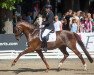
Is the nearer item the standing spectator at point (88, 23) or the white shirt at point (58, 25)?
the white shirt at point (58, 25)

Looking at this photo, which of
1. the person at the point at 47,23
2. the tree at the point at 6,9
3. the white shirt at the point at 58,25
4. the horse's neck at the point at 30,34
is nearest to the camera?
the person at the point at 47,23

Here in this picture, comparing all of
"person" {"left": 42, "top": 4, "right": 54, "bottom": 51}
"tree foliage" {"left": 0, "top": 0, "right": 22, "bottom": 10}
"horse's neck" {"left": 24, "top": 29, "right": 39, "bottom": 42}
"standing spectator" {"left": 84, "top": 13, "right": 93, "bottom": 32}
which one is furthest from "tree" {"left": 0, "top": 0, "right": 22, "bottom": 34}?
"person" {"left": 42, "top": 4, "right": 54, "bottom": 51}

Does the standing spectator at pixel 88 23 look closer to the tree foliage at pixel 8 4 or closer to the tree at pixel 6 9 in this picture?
the tree at pixel 6 9

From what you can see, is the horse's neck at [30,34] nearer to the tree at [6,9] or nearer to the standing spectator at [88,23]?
the tree at [6,9]

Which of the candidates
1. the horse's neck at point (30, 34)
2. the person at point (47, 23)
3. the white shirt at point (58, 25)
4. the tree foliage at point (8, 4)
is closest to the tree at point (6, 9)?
the tree foliage at point (8, 4)

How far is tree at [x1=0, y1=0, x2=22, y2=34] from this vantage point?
25.1 m

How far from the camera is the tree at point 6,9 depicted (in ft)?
82.5

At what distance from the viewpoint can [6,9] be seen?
26047 millimetres

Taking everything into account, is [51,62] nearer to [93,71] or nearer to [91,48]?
[91,48]

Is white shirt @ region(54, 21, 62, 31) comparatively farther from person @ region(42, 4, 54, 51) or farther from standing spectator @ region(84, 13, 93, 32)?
person @ region(42, 4, 54, 51)

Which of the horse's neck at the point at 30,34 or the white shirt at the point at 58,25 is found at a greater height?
the horse's neck at the point at 30,34

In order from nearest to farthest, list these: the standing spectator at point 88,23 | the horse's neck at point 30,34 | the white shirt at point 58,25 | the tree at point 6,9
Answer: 1. the horse's neck at point 30,34
2. the white shirt at point 58,25
3. the standing spectator at point 88,23
4. the tree at point 6,9

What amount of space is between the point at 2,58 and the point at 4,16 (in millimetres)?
4453

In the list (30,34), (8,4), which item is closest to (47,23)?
(30,34)
